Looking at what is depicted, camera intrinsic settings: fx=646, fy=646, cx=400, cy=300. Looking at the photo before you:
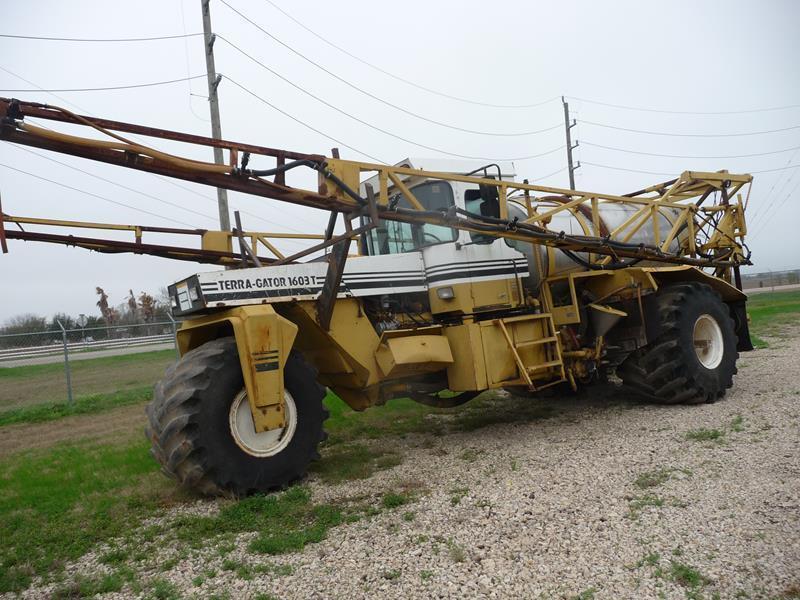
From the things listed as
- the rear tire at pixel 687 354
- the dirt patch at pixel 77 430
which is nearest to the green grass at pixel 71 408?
the dirt patch at pixel 77 430

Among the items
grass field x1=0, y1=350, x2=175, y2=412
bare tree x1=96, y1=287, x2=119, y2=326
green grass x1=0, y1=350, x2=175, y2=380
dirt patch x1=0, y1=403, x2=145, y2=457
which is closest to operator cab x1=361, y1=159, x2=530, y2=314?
dirt patch x1=0, y1=403, x2=145, y2=457

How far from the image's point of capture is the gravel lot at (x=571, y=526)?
350 cm

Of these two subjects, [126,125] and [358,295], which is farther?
[358,295]

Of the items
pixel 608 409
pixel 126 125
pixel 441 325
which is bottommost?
pixel 608 409

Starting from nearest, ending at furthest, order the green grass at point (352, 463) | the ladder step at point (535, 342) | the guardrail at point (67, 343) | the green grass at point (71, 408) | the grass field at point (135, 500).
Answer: the grass field at point (135, 500), the green grass at point (352, 463), the ladder step at point (535, 342), the green grass at point (71, 408), the guardrail at point (67, 343)

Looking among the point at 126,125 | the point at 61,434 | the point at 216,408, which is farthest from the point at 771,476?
the point at 61,434

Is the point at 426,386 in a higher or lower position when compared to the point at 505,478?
higher

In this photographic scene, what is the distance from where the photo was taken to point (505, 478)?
546 cm

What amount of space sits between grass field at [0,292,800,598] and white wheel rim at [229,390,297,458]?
1.38ft

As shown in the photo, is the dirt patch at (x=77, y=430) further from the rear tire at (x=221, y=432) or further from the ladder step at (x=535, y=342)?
the ladder step at (x=535, y=342)

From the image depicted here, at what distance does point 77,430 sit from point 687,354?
8.97 m

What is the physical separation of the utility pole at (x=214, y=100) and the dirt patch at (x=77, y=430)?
4.52 meters

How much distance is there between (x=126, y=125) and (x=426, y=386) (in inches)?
158

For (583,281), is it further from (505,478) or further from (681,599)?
(681,599)
